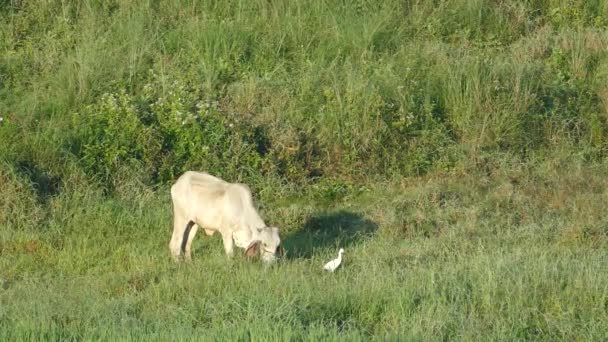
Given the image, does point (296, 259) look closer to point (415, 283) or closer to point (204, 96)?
point (415, 283)

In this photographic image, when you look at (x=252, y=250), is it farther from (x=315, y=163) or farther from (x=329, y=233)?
(x=315, y=163)

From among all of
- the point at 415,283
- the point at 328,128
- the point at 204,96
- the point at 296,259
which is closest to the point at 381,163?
the point at 328,128

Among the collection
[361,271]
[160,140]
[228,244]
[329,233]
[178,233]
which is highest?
[361,271]

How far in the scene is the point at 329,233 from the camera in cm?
1174

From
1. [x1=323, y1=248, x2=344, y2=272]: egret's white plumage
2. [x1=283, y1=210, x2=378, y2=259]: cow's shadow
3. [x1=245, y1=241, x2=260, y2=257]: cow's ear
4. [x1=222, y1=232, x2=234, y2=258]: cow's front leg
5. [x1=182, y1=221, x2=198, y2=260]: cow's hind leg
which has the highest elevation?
[x1=245, y1=241, x2=260, y2=257]: cow's ear

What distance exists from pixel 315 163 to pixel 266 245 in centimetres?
333

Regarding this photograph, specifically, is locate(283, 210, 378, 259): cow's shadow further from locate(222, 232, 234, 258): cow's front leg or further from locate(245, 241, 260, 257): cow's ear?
locate(245, 241, 260, 257): cow's ear

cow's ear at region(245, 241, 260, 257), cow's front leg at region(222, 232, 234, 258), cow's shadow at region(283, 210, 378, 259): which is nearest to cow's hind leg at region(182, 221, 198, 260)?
cow's front leg at region(222, 232, 234, 258)

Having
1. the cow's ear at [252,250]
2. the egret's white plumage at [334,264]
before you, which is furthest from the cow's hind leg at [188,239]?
the egret's white plumage at [334,264]

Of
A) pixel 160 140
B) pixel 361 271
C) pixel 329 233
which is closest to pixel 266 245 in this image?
pixel 361 271

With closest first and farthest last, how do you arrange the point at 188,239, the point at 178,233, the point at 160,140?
the point at 178,233, the point at 188,239, the point at 160,140

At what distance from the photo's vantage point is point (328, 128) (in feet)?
43.7

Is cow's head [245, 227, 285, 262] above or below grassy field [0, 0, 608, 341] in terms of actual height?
above

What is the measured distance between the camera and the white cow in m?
10.1
